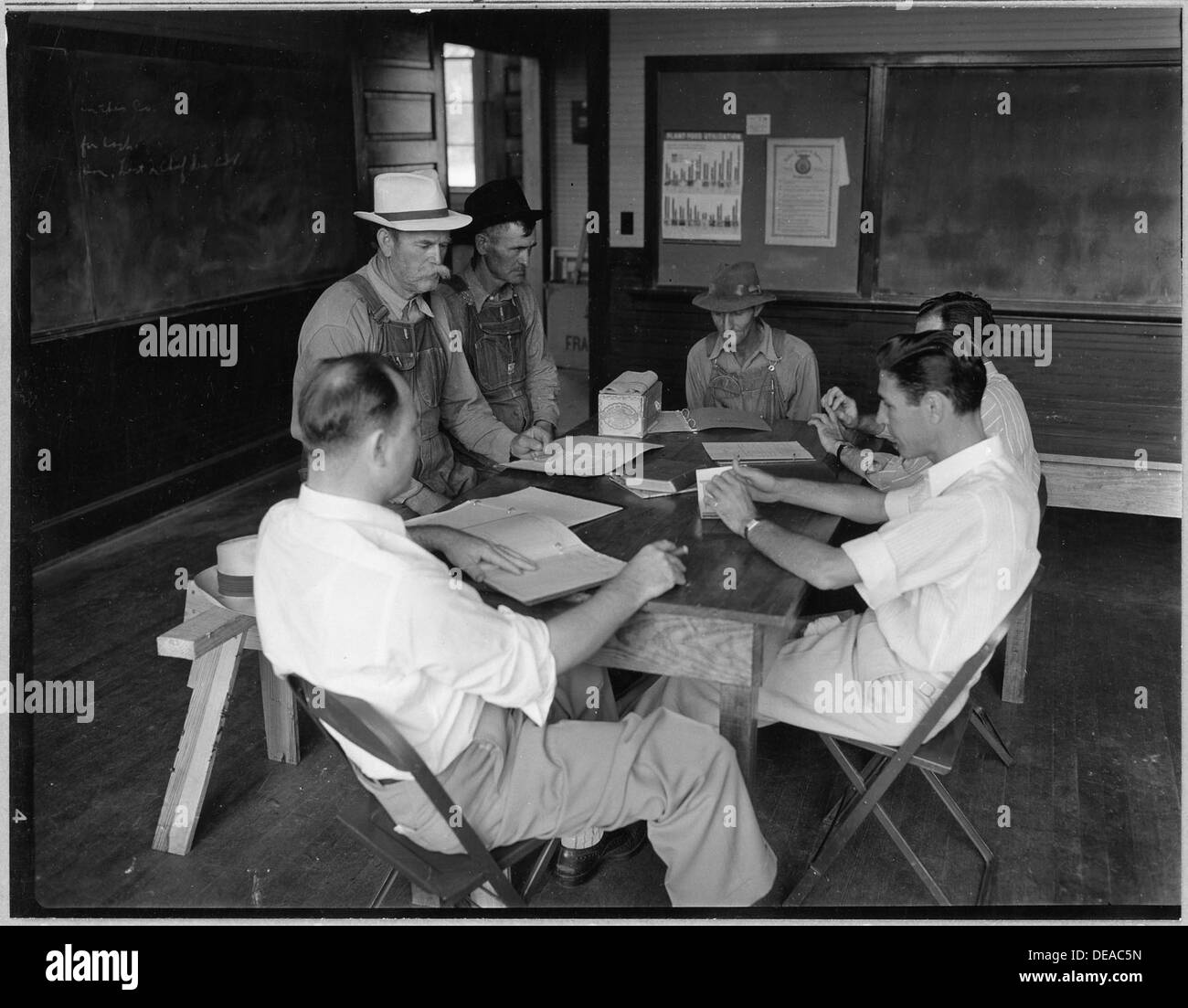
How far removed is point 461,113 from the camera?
34.9 ft

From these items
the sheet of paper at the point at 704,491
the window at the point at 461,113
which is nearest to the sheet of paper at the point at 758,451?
the sheet of paper at the point at 704,491

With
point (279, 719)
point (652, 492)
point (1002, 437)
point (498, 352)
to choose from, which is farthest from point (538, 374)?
point (1002, 437)

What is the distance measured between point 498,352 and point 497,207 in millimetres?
581

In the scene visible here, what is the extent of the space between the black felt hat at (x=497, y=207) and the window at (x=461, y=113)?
21.4 feet

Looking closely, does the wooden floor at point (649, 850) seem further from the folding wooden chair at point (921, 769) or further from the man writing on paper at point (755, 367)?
the man writing on paper at point (755, 367)

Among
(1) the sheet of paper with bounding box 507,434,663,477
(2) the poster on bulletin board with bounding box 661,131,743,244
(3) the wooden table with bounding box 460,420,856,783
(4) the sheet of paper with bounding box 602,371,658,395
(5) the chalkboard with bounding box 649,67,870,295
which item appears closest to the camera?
(3) the wooden table with bounding box 460,420,856,783

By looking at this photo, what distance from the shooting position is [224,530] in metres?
5.84

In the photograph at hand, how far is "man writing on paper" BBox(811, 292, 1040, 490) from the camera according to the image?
3.57 m

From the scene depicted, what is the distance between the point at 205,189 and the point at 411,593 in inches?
190

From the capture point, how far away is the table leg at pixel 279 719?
142 inches

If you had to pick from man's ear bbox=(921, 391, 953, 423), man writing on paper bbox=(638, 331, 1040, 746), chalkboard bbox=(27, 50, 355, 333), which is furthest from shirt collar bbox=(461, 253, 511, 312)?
man's ear bbox=(921, 391, 953, 423)

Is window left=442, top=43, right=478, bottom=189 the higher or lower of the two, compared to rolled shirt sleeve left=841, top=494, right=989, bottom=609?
higher

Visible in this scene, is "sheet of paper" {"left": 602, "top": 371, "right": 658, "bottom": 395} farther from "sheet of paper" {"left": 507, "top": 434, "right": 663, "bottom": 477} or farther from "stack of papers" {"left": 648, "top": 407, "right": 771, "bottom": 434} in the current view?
"sheet of paper" {"left": 507, "top": 434, "right": 663, "bottom": 477}

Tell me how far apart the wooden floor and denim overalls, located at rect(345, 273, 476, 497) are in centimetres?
100
